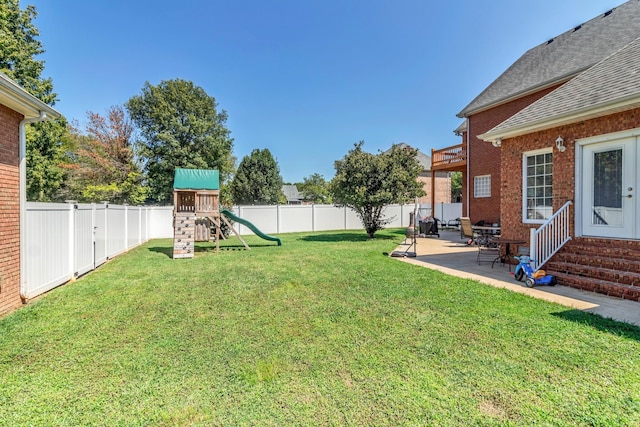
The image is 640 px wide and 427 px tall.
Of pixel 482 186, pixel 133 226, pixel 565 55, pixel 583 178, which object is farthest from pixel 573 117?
pixel 133 226

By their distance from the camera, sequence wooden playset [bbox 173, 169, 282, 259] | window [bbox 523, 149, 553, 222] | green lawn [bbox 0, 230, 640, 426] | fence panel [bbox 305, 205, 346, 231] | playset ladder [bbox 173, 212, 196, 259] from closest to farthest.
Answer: green lawn [bbox 0, 230, 640, 426] → window [bbox 523, 149, 553, 222] → playset ladder [bbox 173, 212, 196, 259] → wooden playset [bbox 173, 169, 282, 259] → fence panel [bbox 305, 205, 346, 231]

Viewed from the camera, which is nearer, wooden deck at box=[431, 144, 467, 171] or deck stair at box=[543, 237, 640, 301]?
deck stair at box=[543, 237, 640, 301]

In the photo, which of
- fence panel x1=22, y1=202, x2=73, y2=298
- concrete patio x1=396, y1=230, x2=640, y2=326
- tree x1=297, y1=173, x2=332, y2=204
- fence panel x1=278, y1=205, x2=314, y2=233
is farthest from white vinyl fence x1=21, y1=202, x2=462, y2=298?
tree x1=297, y1=173, x2=332, y2=204

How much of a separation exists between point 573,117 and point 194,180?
472 inches

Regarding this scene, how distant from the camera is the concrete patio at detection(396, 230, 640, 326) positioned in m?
4.52

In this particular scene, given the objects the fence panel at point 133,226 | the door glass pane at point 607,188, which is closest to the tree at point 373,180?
the door glass pane at point 607,188

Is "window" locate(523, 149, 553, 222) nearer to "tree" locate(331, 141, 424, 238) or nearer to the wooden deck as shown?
"tree" locate(331, 141, 424, 238)

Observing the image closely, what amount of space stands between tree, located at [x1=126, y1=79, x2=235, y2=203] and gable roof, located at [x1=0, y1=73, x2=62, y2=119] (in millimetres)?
20747

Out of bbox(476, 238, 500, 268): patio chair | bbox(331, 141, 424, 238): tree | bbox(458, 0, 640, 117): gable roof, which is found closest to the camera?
bbox(476, 238, 500, 268): patio chair

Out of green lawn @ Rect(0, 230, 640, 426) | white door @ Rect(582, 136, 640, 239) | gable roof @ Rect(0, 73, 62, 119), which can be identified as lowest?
green lawn @ Rect(0, 230, 640, 426)

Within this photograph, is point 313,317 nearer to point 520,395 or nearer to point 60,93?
point 520,395

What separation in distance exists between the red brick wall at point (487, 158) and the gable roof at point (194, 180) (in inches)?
479

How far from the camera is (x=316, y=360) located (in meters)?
3.16

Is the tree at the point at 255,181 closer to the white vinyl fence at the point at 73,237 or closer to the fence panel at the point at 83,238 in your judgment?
the white vinyl fence at the point at 73,237
